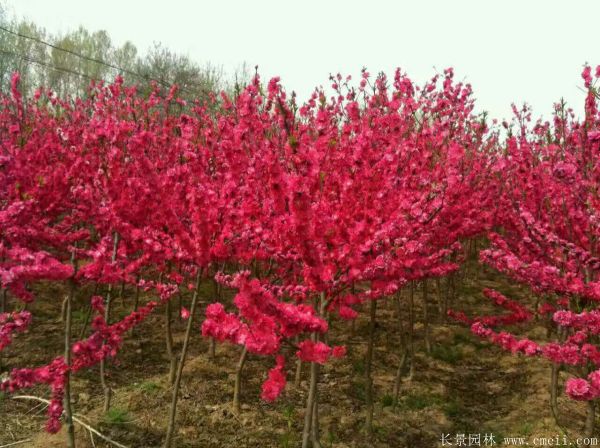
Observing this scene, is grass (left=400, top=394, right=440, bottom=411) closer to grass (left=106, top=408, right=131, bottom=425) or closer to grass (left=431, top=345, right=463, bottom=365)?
grass (left=431, top=345, right=463, bottom=365)

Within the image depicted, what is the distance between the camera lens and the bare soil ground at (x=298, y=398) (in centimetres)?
493

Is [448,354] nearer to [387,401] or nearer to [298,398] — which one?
[387,401]

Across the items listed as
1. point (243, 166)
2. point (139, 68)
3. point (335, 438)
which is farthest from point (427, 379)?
point (139, 68)

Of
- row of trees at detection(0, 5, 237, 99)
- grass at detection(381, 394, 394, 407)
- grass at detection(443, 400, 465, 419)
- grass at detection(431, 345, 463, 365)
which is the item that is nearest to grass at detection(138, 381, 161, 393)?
grass at detection(381, 394, 394, 407)

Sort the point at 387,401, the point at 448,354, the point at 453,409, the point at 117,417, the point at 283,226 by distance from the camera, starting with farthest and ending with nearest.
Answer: the point at 448,354 < the point at 387,401 < the point at 453,409 < the point at 117,417 < the point at 283,226

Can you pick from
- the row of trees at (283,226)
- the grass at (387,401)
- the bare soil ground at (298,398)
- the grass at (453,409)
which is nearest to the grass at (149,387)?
the bare soil ground at (298,398)

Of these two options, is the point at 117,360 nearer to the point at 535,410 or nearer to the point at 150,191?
the point at 150,191

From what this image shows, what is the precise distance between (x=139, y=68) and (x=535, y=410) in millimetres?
32239

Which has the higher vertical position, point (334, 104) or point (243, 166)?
point (334, 104)

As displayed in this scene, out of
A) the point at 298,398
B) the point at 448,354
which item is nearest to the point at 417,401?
the point at 298,398

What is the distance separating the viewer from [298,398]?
224 inches

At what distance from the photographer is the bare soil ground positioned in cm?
493

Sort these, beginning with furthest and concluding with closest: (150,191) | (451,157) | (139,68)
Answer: (139,68)
(150,191)
(451,157)

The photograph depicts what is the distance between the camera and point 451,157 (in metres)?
4.27
